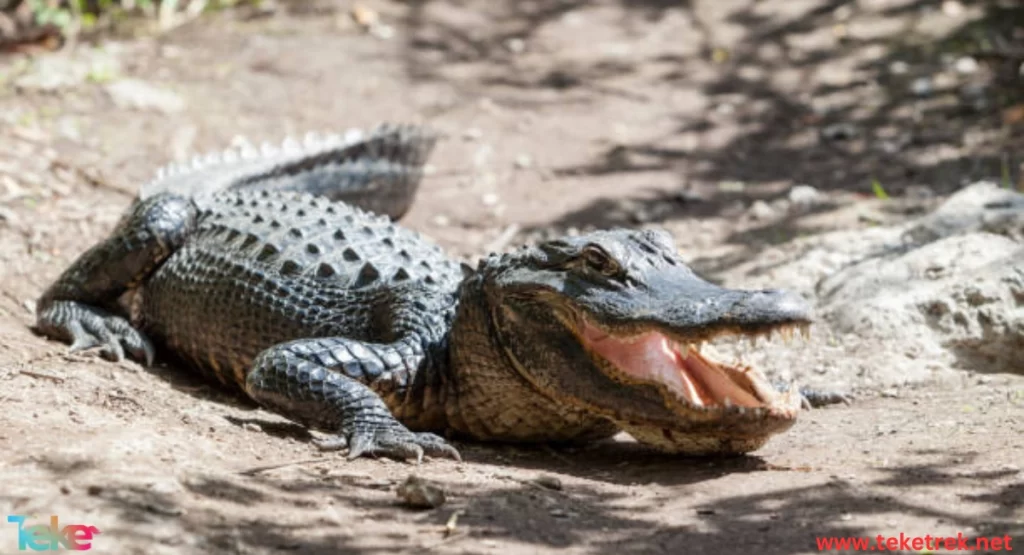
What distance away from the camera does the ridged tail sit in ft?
24.0

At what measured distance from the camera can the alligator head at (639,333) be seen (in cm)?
441

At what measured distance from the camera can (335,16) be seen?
11242 mm

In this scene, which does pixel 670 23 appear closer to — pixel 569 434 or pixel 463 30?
pixel 463 30

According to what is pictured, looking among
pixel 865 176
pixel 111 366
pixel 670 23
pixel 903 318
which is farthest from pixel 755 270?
pixel 670 23

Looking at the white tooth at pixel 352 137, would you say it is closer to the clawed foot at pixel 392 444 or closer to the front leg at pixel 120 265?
the front leg at pixel 120 265

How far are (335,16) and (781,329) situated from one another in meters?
7.81

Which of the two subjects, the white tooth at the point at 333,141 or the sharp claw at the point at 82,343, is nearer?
the sharp claw at the point at 82,343

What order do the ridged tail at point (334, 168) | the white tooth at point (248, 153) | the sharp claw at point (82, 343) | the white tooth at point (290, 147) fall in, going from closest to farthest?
the sharp claw at point (82, 343) < the ridged tail at point (334, 168) < the white tooth at point (248, 153) < the white tooth at point (290, 147)

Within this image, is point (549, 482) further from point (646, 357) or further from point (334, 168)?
Result: point (334, 168)

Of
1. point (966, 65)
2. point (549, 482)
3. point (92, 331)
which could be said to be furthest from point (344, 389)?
point (966, 65)

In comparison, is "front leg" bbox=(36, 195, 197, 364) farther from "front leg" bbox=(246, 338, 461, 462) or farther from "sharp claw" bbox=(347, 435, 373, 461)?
"sharp claw" bbox=(347, 435, 373, 461)

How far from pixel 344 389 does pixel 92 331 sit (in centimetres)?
168

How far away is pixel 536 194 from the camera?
28.9 feet

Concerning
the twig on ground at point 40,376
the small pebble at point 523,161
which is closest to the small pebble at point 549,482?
the twig on ground at point 40,376
